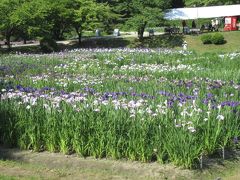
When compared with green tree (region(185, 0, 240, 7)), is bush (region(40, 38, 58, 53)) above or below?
below

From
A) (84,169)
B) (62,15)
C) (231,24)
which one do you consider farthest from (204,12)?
(84,169)

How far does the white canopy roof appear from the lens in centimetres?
5012

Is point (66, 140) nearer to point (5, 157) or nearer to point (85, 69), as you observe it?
point (5, 157)

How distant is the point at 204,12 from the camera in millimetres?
52250

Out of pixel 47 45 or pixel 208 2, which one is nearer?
pixel 47 45

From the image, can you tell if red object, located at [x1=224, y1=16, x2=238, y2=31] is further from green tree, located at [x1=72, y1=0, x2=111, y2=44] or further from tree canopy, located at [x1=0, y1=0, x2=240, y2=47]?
green tree, located at [x1=72, y1=0, x2=111, y2=44]

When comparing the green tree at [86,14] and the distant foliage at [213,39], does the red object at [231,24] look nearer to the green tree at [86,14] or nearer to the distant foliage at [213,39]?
the distant foliage at [213,39]

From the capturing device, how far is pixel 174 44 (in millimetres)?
38406

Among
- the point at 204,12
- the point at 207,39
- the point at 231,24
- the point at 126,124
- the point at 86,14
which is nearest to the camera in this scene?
the point at 126,124

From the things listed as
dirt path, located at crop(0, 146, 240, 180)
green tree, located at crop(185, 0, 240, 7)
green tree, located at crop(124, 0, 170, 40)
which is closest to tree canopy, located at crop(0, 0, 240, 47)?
green tree, located at crop(124, 0, 170, 40)

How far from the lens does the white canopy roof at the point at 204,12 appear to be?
50.1m

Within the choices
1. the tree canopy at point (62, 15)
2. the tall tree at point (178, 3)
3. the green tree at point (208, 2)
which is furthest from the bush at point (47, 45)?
the tall tree at point (178, 3)

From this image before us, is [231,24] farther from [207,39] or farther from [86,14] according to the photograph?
[86,14]

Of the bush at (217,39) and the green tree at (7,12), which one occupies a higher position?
the green tree at (7,12)
